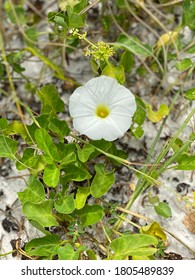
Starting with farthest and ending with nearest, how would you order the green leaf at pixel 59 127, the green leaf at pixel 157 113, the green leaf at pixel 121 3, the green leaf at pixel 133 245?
the green leaf at pixel 121 3
the green leaf at pixel 157 113
the green leaf at pixel 59 127
the green leaf at pixel 133 245

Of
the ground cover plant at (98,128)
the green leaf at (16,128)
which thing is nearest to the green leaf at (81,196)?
the ground cover plant at (98,128)

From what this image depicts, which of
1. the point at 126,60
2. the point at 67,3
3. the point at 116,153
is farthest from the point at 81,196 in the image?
the point at 67,3

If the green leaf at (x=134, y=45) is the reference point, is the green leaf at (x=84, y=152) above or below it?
below

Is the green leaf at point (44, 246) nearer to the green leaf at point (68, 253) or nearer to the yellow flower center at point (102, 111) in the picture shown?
the green leaf at point (68, 253)

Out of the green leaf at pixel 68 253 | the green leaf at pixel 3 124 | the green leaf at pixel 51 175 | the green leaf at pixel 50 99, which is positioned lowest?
the green leaf at pixel 68 253

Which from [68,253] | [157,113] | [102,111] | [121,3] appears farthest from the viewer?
[121,3]

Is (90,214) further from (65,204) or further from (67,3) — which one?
(67,3)
